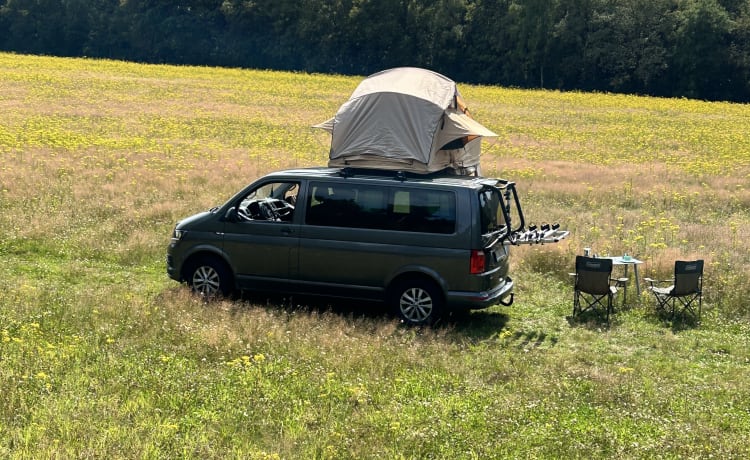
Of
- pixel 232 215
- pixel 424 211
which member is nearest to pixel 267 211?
pixel 232 215

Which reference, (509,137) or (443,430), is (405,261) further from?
(509,137)

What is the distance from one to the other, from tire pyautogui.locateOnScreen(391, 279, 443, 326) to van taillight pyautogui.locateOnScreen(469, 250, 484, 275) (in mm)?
571

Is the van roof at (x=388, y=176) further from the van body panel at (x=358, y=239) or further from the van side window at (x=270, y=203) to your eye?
the van side window at (x=270, y=203)

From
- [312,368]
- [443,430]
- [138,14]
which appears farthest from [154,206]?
[138,14]

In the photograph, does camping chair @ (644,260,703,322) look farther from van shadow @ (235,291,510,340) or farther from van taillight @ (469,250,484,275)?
van taillight @ (469,250,484,275)

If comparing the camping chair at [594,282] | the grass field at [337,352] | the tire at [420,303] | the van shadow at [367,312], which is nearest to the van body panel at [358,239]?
the tire at [420,303]

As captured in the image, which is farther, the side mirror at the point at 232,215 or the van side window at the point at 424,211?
the side mirror at the point at 232,215

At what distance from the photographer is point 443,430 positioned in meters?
7.00

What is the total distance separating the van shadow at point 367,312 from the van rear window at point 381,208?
1.08 m

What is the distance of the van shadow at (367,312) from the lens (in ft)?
35.6

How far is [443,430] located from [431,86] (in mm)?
6912

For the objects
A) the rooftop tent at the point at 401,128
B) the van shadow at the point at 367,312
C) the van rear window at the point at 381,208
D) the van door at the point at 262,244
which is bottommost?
the van shadow at the point at 367,312

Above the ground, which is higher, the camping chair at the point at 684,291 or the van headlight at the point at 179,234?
the van headlight at the point at 179,234

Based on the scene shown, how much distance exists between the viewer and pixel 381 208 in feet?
36.0
